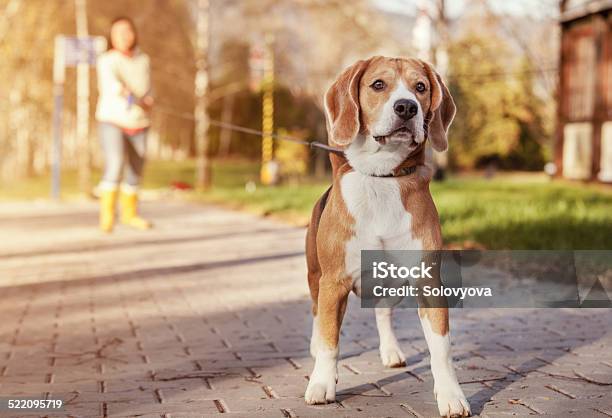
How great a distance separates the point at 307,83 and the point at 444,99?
150 feet

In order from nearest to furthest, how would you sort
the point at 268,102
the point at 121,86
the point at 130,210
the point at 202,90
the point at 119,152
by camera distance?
1. the point at 121,86
2. the point at 119,152
3. the point at 130,210
4. the point at 202,90
5. the point at 268,102

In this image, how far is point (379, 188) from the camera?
3814mm

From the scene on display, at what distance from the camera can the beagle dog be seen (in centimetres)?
373

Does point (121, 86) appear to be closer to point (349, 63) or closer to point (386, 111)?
point (386, 111)

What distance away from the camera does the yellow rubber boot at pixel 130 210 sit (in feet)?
39.9

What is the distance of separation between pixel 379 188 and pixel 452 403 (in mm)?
889

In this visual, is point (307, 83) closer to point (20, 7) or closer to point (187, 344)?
point (20, 7)

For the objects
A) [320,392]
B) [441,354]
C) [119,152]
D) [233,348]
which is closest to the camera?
[441,354]

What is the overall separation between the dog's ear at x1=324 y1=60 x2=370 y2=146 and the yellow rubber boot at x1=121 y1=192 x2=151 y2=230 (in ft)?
27.8

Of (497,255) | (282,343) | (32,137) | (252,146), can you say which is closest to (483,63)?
(32,137)

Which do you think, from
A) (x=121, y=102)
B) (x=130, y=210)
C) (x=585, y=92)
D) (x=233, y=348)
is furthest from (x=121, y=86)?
(x=585, y=92)

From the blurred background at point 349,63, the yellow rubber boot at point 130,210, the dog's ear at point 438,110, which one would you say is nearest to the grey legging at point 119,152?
the yellow rubber boot at point 130,210

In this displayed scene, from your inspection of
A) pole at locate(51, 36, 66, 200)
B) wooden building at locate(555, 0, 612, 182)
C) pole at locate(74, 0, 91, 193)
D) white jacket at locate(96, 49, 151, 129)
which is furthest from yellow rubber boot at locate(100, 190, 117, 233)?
wooden building at locate(555, 0, 612, 182)

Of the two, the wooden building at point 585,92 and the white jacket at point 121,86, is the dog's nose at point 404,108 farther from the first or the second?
the wooden building at point 585,92
